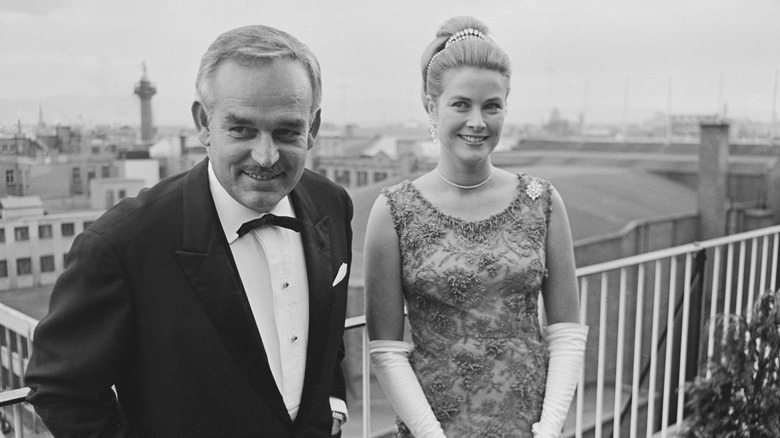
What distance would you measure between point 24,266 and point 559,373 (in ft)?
10.4

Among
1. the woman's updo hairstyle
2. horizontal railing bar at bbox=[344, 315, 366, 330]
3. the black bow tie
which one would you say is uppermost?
the woman's updo hairstyle

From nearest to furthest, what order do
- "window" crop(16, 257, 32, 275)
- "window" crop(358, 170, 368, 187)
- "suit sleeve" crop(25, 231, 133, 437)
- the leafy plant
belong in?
"suit sleeve" crop(25, 231, 133, 437) → the leafy plant → "window" crop(16, 257, 32, 275) → "window" crop(358, 170, 368, 187)

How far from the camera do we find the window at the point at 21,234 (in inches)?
136

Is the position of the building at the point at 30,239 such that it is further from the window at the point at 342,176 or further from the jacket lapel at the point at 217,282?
the window at the point at 342,176

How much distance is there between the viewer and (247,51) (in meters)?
0.91

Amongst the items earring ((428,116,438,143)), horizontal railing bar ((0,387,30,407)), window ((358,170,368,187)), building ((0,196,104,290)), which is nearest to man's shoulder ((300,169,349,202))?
earring ((428,116,438,143))

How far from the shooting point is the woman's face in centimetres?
142

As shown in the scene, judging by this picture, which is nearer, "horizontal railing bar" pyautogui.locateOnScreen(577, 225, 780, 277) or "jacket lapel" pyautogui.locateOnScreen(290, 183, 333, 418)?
"jacket lapel" pyautogui.locateOnScreen(290, 183, 333, 418)

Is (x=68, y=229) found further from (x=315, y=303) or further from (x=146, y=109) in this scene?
(x=315, y=303)

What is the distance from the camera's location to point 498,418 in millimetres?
1501

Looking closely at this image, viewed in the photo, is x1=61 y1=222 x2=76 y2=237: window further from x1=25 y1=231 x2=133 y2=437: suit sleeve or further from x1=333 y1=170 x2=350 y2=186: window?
x1=333 y1=170 x2=350 y2=186: window

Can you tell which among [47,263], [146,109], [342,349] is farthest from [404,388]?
[146,109]

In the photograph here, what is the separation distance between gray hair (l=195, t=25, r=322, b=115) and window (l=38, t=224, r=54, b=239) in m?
2.68

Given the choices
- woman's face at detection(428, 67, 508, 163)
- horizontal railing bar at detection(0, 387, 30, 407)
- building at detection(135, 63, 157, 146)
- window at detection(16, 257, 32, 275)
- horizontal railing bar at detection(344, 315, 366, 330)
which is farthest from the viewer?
building at detection(135, 63, 157, 146)
